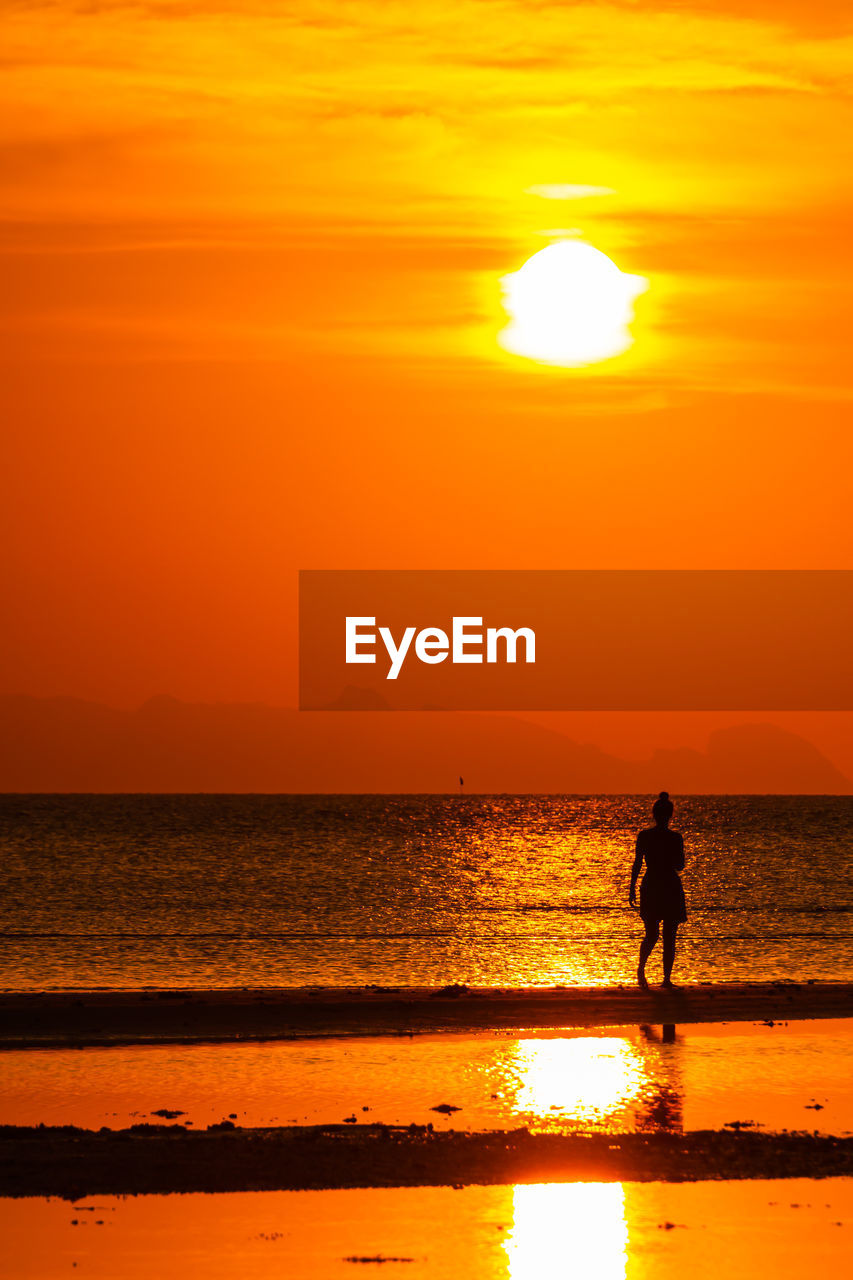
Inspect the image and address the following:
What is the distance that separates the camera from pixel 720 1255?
829 cm

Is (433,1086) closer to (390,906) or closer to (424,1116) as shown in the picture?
(424,1116)

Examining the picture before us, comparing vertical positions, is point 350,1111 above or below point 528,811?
below

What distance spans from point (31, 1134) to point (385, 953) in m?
23.7

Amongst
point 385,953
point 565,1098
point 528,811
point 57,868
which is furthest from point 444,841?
point 565,1098

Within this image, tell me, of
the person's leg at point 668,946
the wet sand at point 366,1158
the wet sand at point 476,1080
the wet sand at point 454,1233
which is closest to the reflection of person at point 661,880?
the person's leg at point 668,946

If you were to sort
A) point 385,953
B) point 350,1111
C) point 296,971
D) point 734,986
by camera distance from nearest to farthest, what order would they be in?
1. point 350,1111
2. point 734,986
3. point 296,971
4. point 385,953

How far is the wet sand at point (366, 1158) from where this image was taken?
32.6ft

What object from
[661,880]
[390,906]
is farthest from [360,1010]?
[390,906]

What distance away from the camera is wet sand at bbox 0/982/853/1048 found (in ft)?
54.5

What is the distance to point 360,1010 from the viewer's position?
18.0 metres

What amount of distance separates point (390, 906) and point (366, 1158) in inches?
1945

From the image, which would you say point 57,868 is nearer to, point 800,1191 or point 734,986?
point 734,986

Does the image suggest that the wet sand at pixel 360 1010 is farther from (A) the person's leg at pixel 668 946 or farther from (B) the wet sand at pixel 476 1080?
(B) the wet sand at pixel 476 1080

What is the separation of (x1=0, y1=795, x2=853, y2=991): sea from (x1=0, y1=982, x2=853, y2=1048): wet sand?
5.10 m
